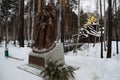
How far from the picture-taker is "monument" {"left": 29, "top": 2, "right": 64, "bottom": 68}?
37.0 ft

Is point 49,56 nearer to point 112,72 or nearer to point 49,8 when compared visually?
point 49,8

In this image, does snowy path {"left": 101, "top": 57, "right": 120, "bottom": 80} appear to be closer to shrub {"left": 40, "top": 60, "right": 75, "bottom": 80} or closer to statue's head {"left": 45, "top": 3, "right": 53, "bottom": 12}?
shrub {"left": 40, "top": 60, "right": 75, "bottom": 80}

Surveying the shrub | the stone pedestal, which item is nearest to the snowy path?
the shrub

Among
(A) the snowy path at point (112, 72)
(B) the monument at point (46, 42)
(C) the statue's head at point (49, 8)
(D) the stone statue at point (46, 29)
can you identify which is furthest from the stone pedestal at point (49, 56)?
(A) the snowy path at point (112, 72)

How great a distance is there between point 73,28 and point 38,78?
52.1 m

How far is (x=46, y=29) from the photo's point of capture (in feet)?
38.7

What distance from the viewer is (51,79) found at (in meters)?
8.62

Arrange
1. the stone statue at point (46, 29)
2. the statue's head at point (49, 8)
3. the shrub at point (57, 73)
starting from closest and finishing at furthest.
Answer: the shrub at point (57, 73)
the stone statue at point (46, 29)
the statue's head at point (49, 8)

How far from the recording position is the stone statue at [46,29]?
1166cm

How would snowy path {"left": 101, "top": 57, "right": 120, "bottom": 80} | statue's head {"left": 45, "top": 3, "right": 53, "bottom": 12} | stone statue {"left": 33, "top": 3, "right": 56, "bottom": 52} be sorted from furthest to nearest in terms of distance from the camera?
statue's head {"left": 45, "top": 3, "right": 53, "bottom": 12} → stone statue {"left": 33, "top": 3, "right": 56, "bottom": 52} → snowy path {"left": 101, "top": 57, "right": 120, "bottom": 80}

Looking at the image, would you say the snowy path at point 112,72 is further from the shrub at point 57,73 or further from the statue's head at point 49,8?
the statue's head at point 49,8

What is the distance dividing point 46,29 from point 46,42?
2.09 ft

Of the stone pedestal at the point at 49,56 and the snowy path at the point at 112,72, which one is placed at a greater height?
the stone pedestal at the point at 49,56

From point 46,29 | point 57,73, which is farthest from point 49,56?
point 57,73
